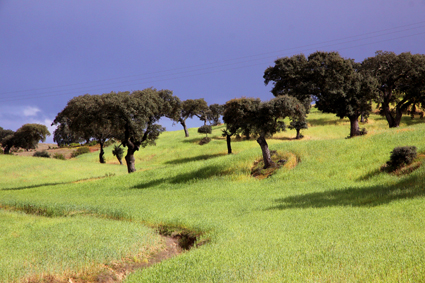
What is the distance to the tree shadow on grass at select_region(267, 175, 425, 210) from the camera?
14812 millimetres

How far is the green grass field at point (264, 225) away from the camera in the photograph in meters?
7.04

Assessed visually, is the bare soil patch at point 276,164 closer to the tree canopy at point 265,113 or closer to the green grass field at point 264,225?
the green grass field at point 264,225

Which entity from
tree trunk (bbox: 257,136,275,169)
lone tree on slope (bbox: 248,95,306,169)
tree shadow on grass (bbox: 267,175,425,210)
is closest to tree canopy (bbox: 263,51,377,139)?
lone tree on slope (bbox: 248,95,306,169)

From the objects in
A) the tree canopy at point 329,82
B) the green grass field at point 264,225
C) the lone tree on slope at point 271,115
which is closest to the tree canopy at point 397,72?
the tree canopy at point 329,82

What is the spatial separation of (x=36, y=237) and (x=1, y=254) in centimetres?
224

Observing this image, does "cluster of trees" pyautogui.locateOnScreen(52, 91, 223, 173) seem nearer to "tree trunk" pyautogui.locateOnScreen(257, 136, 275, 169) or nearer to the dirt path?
"tree trunk" pyautogui.locateOnScreen(257, 136, 275, 169)

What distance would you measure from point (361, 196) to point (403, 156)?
7323mm

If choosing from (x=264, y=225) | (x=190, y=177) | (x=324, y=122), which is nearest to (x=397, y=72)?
(x=324, y=122)

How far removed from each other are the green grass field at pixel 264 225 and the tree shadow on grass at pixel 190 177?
245 mm

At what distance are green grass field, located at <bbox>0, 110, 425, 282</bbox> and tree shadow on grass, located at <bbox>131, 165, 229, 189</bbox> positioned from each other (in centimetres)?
24

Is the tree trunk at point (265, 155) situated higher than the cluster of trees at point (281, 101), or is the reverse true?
the cluster of trees at point (281, 101)

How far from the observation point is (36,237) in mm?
12219

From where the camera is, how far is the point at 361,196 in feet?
53.5

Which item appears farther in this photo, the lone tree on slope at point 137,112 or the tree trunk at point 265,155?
the lone tree on slope at point 137,112
